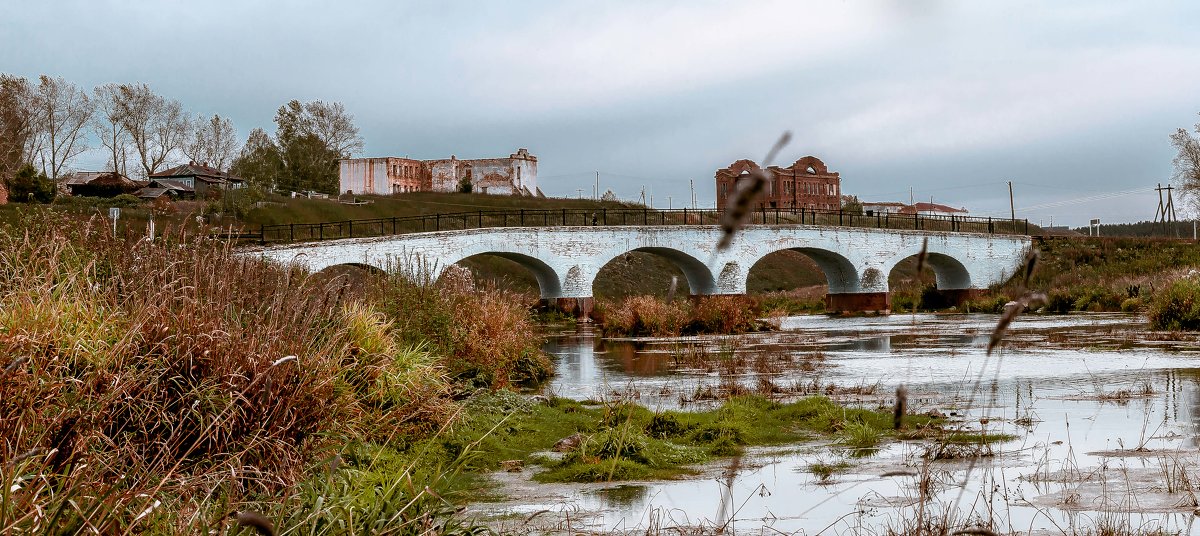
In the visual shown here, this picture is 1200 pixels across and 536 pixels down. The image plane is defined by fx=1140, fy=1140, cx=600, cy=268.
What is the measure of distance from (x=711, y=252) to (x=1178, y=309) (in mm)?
21999

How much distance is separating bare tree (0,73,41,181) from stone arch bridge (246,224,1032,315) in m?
24.4

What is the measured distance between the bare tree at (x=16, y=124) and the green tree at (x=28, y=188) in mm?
583

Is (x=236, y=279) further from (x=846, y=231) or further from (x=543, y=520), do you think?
(x=846, y=231)

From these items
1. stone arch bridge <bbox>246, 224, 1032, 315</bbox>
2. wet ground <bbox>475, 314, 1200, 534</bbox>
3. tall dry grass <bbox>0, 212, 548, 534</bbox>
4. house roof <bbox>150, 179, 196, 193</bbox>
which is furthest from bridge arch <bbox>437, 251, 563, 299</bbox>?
tall dry grass <bbox>0, 212, 548, 534</bbox>

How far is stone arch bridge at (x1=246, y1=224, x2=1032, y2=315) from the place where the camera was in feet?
130

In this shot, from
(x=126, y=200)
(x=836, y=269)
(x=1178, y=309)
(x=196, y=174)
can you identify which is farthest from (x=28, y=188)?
(x=1178, y=309)

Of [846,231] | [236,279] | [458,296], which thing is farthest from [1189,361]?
[846,231]

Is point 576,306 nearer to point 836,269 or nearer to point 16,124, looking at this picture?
point 836,269

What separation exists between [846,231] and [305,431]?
44.0 meters

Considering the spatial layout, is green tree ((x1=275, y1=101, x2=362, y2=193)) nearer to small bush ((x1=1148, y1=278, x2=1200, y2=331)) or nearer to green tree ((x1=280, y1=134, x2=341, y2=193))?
green tree ((x1=280, y1=134, x2=341, y2=193))

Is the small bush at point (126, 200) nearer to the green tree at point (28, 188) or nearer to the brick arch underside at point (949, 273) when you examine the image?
the green tree at point (28, 188)

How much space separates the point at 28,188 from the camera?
170 ft

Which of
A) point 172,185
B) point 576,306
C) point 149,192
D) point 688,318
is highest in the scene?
point 172,185

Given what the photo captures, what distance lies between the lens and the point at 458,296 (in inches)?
585
